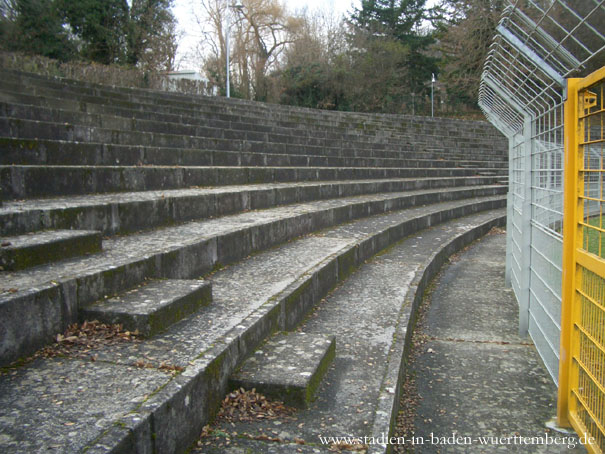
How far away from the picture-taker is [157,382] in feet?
6.32

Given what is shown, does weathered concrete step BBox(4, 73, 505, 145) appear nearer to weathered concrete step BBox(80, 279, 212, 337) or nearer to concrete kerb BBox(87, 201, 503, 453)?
weathered concrete step BBox(80, 279, 212, 337)

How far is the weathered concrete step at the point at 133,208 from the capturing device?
312cm

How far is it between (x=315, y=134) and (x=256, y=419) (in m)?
10.4

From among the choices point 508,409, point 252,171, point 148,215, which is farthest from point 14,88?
point 508,409

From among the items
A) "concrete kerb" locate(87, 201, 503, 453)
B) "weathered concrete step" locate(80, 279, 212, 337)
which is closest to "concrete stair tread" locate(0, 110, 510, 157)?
"weathered concrete step" locate(80, 279, 212, 337)

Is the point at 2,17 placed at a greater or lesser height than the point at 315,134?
greater

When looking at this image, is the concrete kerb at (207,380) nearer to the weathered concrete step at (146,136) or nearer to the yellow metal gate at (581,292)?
the yellow metal gate at (581,292)

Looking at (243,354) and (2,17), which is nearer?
(243,354)

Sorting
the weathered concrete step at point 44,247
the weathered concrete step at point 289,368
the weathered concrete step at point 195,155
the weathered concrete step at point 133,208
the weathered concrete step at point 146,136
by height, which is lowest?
the weathered concrete step at point 289,368

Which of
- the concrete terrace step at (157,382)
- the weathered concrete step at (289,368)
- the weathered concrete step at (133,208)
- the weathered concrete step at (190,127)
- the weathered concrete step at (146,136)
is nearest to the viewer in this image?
the concrete terrace step at (157,382)

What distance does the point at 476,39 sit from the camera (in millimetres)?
23391

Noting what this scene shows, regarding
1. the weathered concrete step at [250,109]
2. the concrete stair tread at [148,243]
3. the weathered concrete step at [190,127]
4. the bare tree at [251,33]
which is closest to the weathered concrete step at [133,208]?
the concrete stair tread at [148,243]

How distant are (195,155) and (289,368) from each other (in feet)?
14.6

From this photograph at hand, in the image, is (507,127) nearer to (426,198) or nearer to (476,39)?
(426,198)
